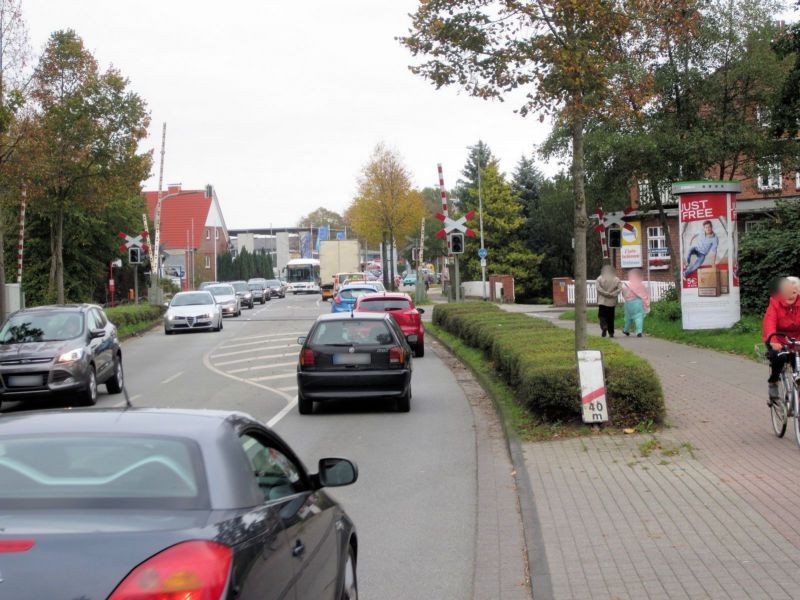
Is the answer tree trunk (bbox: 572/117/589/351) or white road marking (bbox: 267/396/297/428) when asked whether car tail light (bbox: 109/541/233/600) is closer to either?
tree trunk (bbox: 572/117/589/351)

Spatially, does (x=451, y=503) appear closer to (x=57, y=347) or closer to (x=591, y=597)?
(x=591, y=597)

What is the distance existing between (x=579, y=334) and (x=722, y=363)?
261 inches

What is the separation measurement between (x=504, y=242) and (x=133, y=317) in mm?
35736

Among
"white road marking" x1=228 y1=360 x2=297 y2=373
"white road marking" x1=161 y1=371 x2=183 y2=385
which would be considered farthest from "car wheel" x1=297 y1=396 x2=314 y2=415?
"white road marking" x1=228 y1=360 x2=297 y2=373

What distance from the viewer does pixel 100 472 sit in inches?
147

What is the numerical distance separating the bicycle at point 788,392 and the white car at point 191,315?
25.7 m

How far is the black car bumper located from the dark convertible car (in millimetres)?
9618

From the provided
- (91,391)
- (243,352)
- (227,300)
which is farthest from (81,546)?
(227,300)

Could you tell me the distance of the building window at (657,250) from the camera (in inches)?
2015

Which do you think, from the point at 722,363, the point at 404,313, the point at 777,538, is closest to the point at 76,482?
the point at 777,538

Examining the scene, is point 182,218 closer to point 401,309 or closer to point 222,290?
point 222,290

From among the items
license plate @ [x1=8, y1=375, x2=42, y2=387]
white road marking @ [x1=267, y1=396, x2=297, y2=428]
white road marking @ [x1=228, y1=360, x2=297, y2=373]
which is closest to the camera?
white road marking @ [x1=267, y1=396, x2=297, y2=428]

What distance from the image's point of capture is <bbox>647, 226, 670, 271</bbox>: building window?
51.2 metres

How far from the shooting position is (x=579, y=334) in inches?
483
